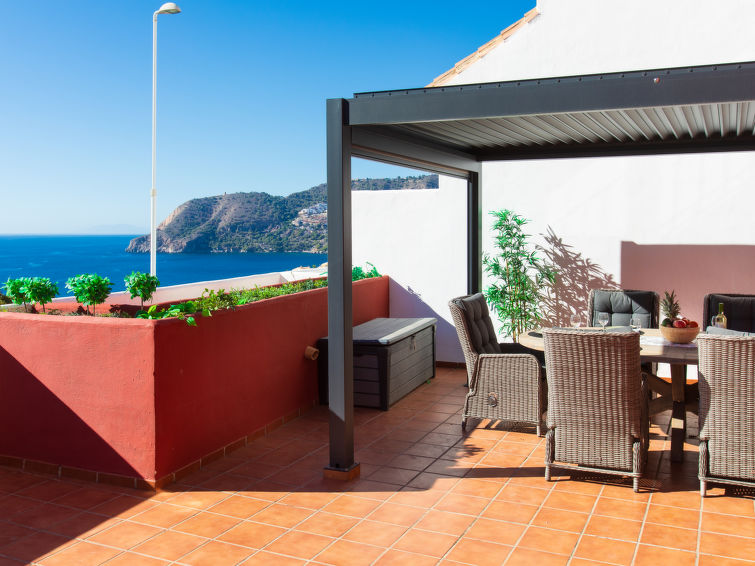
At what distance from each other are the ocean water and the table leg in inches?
1121

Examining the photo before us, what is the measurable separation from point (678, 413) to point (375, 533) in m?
2.60

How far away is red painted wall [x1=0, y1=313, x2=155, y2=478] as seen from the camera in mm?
4598

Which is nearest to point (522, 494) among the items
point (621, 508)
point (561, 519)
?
point (561, 519)

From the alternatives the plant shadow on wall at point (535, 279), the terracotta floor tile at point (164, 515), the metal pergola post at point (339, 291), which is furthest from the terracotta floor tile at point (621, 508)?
the plant shadow on wall at point (535, 279)

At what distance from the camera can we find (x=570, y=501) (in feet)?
14.5

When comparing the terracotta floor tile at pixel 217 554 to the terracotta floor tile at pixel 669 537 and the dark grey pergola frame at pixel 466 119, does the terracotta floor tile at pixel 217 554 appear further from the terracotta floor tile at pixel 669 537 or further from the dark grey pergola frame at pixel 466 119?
the terracotta floor tile at pixel 669 537

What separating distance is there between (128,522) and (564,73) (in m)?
6.55

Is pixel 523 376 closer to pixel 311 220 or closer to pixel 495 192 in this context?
pixel 495 192

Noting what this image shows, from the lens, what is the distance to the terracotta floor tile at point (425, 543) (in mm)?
3742

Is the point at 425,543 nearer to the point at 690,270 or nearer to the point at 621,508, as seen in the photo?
the point at 621,508

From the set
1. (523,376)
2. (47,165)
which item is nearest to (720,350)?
(523,376)

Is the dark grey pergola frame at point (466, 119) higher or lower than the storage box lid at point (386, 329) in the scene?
higher

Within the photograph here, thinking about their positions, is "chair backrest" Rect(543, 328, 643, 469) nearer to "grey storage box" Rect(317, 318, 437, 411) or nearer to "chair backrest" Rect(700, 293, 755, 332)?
"grey storage box" Rect(317, 318, 437, 411)

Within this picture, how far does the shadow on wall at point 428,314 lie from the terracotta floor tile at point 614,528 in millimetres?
4604
